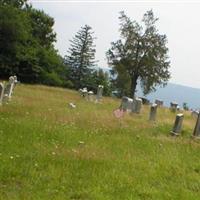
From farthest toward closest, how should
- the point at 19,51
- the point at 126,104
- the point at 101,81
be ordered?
1. the point at 101,81
2. the point at 19,51
3. the point at 126,104

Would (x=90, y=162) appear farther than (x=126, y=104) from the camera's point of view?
No

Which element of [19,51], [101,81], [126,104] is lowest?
[101,81]

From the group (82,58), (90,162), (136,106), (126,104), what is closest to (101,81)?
(82,58)

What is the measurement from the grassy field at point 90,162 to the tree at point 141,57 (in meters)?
38.5

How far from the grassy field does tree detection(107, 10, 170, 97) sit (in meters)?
38.5

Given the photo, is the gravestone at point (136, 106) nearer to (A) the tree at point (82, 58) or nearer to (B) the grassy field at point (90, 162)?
(B) the grassy field at point (90, 162)

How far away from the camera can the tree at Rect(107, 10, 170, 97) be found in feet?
183

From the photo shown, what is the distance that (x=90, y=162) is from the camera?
37.7 feet

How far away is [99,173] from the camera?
10734 millimetres

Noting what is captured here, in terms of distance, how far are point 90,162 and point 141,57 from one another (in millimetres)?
44912

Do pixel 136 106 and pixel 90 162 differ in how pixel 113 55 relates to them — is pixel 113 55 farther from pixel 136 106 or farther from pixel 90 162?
pixel 90 162

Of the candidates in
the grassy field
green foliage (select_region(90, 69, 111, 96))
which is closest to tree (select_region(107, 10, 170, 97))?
green foliage (select_region(90, 69, 111, 96))

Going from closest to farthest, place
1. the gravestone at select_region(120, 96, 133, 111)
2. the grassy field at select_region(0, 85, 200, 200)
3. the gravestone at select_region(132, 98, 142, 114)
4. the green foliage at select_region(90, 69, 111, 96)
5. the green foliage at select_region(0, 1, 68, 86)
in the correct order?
the grassy field at select_region(0, 85, 200, 200) < the gravestone at select_region(120, 96, 133, 111) < the gravestone at select_region(132, 98, 142, 114) < the green foliage at select_region(0, 1, 68, 86) < the green foliage at select_region(90, 69, 111, 96)

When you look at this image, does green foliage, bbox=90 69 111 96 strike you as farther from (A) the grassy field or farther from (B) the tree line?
(A) the grassy field
